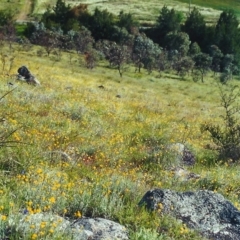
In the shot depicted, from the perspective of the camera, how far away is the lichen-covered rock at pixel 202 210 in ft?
18.5

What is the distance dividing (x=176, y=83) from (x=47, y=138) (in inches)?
1932

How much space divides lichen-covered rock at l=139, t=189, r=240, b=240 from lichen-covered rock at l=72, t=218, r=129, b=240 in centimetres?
82

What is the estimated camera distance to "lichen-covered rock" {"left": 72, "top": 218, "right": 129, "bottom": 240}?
4.93 meters

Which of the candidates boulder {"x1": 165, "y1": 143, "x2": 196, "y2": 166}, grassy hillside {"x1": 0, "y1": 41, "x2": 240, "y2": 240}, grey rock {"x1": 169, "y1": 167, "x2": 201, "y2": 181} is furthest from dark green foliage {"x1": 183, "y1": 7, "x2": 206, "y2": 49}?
grey rock {"x1": 169, "y1": 167, "x2": 201, "y2": 181}

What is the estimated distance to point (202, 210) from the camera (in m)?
5.95

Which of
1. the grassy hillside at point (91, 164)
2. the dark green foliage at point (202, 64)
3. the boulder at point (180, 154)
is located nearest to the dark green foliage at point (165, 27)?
the dark green foliage at point (202, 64)

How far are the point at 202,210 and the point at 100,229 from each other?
5.38 feet

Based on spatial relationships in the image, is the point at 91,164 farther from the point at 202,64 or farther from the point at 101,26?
the point at 101,26

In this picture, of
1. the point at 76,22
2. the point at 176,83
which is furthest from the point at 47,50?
the point at 76,22

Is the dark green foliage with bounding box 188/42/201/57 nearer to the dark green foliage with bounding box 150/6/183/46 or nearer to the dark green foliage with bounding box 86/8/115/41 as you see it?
the dark green foliage with bounding box 150/6/183/46

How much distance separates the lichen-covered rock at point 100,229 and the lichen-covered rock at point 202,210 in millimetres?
819

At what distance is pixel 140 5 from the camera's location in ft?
474

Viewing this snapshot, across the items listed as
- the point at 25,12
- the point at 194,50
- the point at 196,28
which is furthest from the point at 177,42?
the point at 25,12

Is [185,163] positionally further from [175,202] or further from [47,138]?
[175,202]
